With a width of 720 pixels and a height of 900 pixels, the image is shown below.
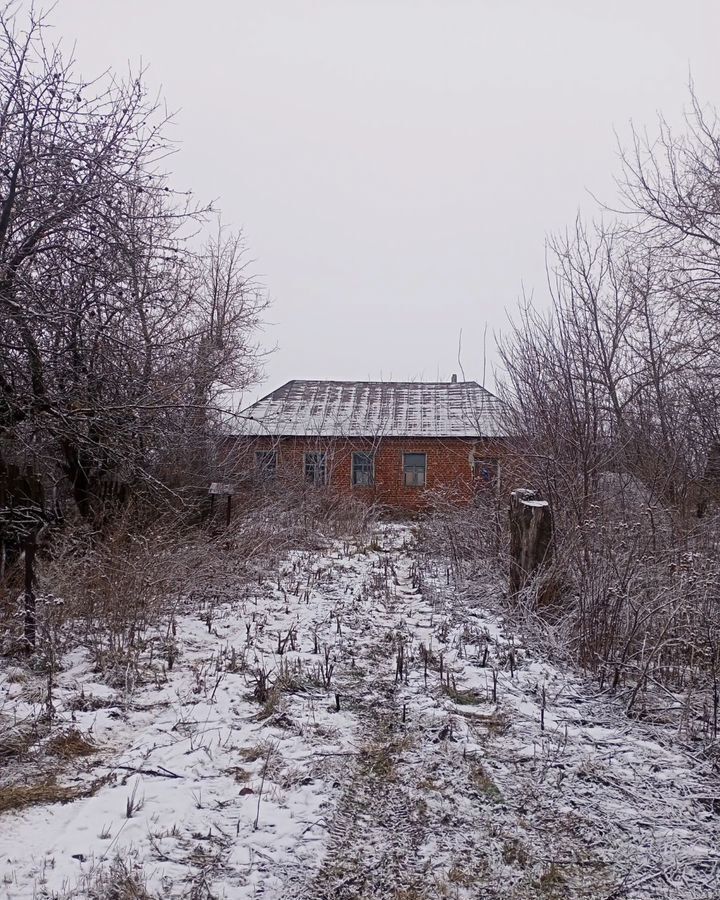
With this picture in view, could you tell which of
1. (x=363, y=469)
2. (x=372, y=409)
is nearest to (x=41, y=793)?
(x=363, y=469)

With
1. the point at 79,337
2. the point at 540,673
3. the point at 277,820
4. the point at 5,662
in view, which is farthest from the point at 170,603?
Answer: the point at 277,820

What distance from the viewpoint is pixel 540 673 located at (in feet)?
17.2

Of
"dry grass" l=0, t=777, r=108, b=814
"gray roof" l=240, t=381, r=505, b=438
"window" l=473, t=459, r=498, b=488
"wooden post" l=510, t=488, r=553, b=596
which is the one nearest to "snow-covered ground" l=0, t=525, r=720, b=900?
"dry grass" l=0, t=777, r=108, b=814

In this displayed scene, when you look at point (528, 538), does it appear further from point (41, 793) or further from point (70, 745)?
point (41, 793)

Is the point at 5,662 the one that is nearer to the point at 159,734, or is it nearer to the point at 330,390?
the point at 159,734

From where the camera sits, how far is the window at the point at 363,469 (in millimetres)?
22953

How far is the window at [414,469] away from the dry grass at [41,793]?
1981cm

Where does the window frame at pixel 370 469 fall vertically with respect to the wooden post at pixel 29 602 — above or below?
above

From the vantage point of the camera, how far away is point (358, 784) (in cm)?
355

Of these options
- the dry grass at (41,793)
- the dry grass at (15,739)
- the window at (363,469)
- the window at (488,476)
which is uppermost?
the window at (363,469)

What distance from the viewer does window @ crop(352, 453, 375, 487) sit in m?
23.0

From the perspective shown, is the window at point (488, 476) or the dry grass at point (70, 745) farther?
the window at point (488, 476)

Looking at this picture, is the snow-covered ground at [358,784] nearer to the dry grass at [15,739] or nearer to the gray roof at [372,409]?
the dry grass at [15,739]

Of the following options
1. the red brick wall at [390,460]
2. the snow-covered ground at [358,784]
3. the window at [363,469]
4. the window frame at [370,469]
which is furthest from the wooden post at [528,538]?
the window at [363,469]
